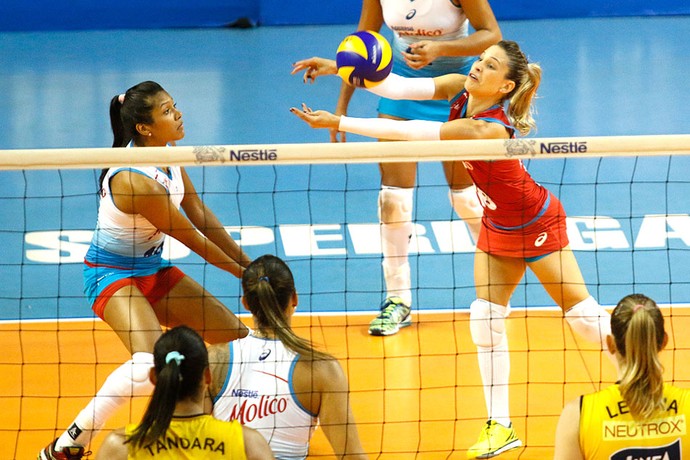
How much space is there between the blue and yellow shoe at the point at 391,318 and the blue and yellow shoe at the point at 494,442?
1.44 m

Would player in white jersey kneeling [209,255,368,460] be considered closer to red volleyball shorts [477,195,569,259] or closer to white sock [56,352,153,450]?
white sock [56,352,153,450]

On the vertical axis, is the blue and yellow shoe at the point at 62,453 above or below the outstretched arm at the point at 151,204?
below

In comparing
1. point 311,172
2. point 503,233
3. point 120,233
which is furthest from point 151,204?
point 311,172

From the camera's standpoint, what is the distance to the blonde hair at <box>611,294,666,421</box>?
348 cm

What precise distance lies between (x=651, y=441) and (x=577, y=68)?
9.62 m

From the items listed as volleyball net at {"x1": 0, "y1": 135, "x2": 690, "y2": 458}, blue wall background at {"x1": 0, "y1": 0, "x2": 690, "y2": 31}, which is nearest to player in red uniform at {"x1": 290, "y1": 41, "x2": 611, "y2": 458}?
volleyball net at {"x1": 0, "y1": 135, "x2": 690, "y2": 458}

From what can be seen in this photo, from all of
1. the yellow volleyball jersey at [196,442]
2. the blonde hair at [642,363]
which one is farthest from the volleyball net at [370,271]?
the yellow volleyball jersey at [196,442]

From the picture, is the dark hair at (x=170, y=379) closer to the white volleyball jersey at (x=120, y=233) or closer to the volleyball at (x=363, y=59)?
the white volleyball jersey at (x=120, y=233)

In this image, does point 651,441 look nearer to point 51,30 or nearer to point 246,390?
point 246,390

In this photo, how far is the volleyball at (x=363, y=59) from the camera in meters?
5.42

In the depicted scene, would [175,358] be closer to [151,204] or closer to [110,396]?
[110,396]

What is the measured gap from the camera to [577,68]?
12.6 meters

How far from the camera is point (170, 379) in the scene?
344 centimetres

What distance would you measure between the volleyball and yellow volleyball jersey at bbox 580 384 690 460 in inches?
97.1
